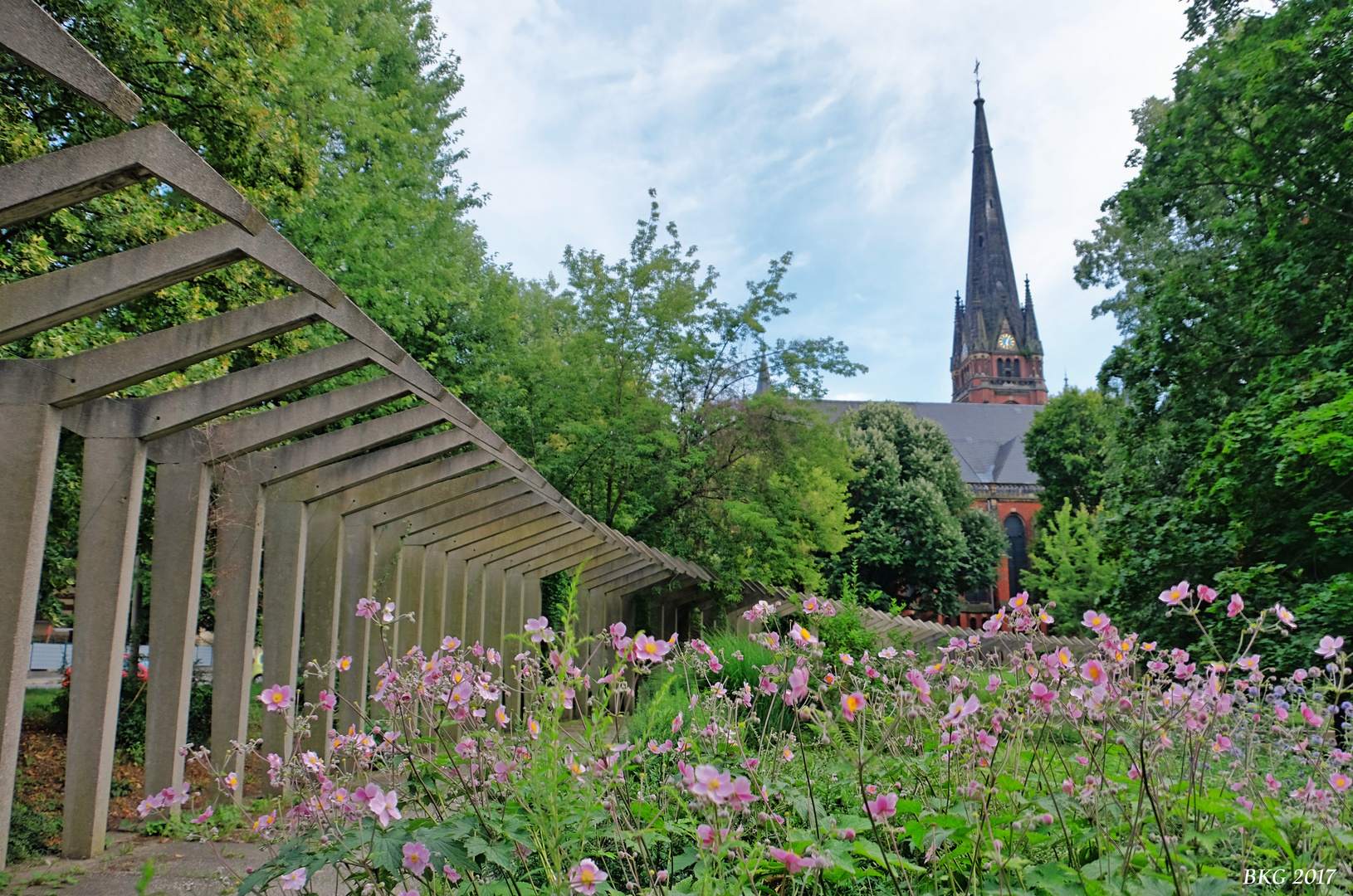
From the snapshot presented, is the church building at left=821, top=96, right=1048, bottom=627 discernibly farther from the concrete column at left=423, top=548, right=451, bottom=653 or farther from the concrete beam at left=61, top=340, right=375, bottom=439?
the concrete beam at left=61, top=340, right=375, bottom=439

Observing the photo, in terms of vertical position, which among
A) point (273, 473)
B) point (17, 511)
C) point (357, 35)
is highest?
point (357, 35)

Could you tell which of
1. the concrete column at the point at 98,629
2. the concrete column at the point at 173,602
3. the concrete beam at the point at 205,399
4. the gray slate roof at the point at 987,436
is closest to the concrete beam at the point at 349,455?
the concrete column at the point at 173,602

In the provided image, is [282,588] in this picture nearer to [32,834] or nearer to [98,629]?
[98,629]

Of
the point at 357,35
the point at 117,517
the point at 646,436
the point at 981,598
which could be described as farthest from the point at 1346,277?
the point at 981,598

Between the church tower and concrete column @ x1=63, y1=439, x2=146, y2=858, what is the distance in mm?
75649

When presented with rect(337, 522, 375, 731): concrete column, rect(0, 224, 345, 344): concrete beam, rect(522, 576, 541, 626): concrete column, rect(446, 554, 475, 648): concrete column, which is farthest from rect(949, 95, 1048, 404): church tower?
rect(0, 224, 345, 344): concrete beam

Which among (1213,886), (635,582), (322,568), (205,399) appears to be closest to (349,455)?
(322,568)

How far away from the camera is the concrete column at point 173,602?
571 cm

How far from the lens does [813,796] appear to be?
230 cm

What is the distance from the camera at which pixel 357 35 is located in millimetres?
15883

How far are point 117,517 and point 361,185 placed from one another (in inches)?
358

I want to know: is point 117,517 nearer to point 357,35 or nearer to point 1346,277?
point 357,35

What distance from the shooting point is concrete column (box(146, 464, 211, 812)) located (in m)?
5.71

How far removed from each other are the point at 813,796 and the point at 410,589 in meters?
7.57
